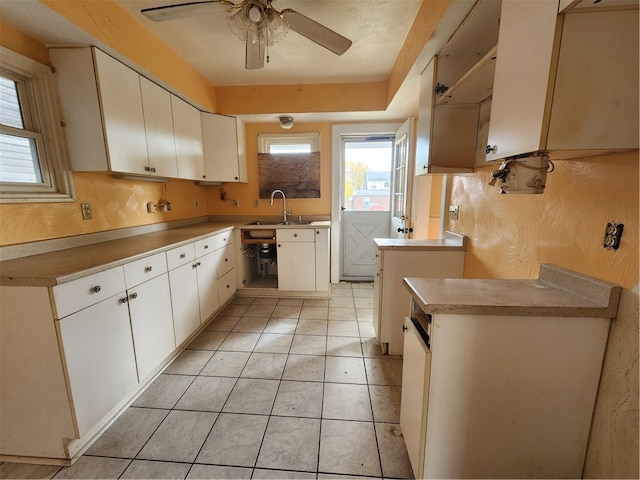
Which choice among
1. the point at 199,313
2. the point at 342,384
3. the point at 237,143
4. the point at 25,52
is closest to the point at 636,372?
the point at 342,384

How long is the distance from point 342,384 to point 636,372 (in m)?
1.37

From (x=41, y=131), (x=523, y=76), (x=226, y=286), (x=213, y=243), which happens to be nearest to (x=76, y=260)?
(x=41, y=131)

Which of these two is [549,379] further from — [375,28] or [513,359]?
[375,28]

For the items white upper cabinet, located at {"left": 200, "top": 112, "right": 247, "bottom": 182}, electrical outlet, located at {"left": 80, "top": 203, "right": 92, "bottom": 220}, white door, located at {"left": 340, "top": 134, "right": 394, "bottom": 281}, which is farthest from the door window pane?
electrical outlet, located at {"left": 80, "top": 203, "right": 92, "bottom": 220}

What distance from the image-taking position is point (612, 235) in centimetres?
84

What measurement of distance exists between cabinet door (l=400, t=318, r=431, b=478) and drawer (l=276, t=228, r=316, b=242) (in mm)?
1951

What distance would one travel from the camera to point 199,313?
90.6 inches

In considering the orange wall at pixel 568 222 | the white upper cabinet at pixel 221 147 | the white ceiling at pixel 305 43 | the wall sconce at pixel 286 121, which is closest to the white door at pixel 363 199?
the wall sconce at pixel 286 121

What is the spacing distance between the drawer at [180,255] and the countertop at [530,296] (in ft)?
5.54

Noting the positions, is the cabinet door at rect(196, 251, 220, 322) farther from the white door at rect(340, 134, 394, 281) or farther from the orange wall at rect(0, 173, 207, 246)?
the white door at rect(340, 134, 394, 281)

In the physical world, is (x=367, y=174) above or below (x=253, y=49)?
below

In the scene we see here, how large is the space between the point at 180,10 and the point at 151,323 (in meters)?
1.84

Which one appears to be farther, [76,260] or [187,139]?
[187,139]

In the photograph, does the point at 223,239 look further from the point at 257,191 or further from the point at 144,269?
the point at 144,269
